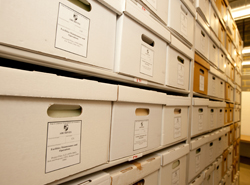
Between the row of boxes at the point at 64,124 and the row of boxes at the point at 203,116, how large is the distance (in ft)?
1.60

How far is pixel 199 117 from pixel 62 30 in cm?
93

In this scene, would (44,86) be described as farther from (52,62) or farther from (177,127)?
(177,127)

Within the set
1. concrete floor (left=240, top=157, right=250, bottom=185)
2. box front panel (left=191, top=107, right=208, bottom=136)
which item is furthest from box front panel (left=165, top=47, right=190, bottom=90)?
concrete floor (left=240, top=157, right=250, bottom=185)

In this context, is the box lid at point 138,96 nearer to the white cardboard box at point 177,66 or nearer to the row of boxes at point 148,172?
the white cardboard box at point 177,66

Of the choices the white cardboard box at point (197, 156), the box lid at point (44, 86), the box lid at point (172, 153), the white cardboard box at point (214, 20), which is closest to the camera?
the box lid at point (44, 86)

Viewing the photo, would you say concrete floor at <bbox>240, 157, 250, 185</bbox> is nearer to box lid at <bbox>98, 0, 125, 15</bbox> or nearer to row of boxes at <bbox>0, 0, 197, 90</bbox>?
row of boxes at <bbox>0, 0, 197, 90</bbox>

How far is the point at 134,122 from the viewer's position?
476 mm

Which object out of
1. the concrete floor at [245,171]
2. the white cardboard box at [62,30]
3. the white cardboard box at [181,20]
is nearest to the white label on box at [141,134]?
the white cardboard box at [62,30]

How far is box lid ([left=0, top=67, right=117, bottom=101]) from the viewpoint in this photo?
0.24 metres

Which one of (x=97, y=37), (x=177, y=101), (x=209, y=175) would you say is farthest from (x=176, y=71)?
(x=209, y=175)

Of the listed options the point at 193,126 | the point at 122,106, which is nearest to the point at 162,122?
the point at 122,106

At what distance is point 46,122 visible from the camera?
286 millimetres

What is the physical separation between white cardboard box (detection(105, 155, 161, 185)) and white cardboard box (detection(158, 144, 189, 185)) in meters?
0.04

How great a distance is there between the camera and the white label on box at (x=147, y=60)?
1.61ft
